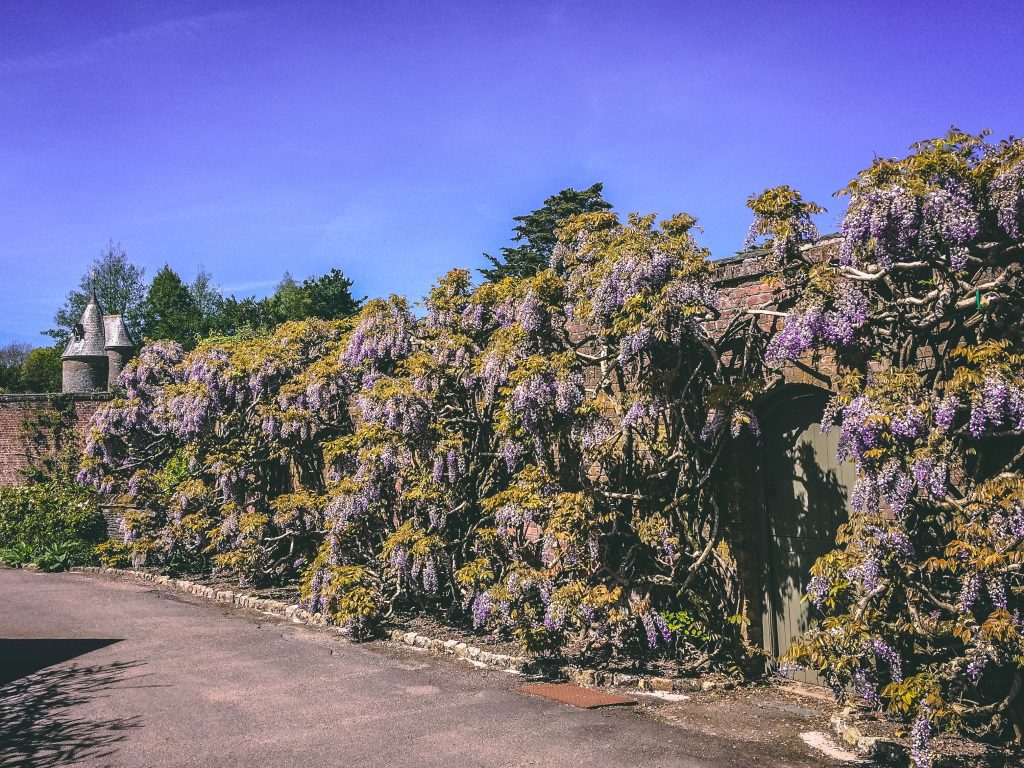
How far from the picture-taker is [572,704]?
676 cm

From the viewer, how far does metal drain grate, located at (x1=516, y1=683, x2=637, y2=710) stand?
6762mm

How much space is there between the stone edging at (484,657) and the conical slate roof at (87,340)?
98.0 ft

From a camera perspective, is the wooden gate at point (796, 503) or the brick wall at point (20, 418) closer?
the wooden gate at point (796, 503)

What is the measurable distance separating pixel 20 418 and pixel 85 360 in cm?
1994

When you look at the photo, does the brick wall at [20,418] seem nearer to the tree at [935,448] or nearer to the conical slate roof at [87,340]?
the tree at [935,448]

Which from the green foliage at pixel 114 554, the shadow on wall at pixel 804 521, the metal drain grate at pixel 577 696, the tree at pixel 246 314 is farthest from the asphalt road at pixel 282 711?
the tree at pixel 246 314

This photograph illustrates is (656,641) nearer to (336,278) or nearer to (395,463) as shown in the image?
(395,463)

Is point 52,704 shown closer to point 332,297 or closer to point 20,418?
point 20,418

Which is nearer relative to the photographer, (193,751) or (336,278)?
(193,751)

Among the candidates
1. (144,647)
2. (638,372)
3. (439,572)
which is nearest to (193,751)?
(144,647)

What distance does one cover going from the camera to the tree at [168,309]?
62491mm

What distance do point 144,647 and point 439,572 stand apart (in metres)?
3.41

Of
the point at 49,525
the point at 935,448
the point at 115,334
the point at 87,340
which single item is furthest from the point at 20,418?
the point at 115,334

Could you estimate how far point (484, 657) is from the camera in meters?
8.31
